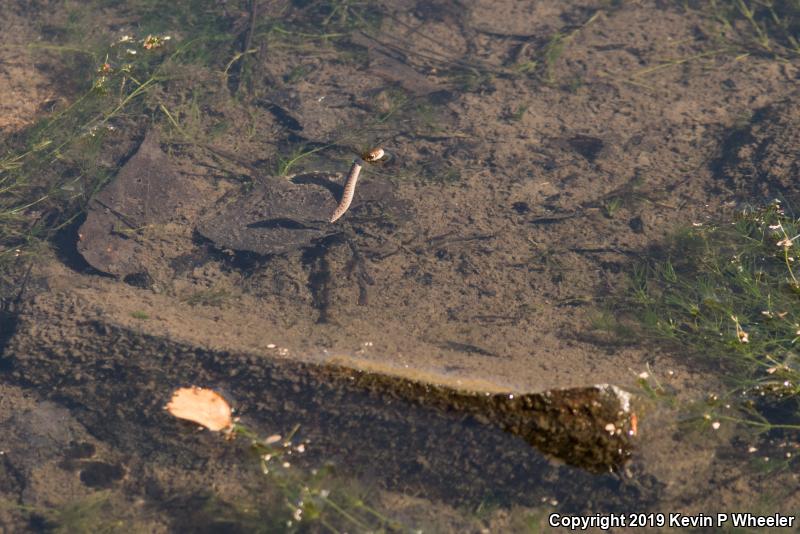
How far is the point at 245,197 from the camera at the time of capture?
4.30 metres

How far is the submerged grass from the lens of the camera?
2.92 meters

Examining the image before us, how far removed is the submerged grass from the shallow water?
0.09 meters

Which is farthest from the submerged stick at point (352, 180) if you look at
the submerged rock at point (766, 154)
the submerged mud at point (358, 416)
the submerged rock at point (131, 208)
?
the submerged rock at point (766, 154)

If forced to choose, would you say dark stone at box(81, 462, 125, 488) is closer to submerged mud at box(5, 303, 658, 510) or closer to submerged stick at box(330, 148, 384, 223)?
submerged mud at box(5, 303, 658, 510)

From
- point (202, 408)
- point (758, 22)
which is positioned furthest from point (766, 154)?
point (202, 408)

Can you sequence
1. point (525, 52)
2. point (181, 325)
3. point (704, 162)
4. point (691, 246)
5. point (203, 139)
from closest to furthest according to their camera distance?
1. point (181, 325)
2. point (691, 246)
3. point (704, 162)
4. point (203, 139)
5. point (525, 52)

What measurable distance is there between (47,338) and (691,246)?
11.5 ft

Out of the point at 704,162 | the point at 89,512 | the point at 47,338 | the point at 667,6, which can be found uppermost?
the point at 667,6

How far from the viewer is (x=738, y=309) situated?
11.0 ft

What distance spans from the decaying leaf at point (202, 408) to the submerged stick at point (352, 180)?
140 centimetres

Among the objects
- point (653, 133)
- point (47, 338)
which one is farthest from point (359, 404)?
point (653, 133)

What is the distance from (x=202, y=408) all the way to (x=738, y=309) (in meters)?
2.67

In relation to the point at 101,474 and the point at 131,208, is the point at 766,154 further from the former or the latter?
the point at 101,474

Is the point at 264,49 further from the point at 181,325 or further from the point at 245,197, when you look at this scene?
the point at 181,325
